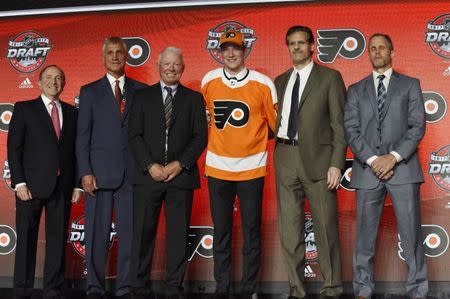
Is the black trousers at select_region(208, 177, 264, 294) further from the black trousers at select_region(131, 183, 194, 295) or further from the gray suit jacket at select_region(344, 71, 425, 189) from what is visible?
the gray suit jacket at select_region(344, 71, 425, 189)

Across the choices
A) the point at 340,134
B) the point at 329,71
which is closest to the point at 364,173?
the point at 340,134

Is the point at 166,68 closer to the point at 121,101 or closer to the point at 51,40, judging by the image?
the point at 121,101

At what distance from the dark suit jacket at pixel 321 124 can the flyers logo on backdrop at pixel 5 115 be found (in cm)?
272

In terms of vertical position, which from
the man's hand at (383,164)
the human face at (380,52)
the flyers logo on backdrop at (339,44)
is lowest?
the man's hand at (383,164)

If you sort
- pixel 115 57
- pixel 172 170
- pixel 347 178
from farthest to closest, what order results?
1. pixel 347 178
2. pixel 115 57
3. pixel 172 170

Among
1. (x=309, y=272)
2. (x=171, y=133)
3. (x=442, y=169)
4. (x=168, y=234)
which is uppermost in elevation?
(x=171, y=133)

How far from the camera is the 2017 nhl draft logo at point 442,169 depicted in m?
4.74

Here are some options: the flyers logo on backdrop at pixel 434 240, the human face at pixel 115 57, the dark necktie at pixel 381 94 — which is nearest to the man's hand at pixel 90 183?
A: the human face at pixel 115 57

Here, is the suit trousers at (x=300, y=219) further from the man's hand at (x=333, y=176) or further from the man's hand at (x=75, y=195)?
the man's hand at (x=75, y=195)

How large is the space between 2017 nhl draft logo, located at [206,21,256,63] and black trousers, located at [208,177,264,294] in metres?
1.40

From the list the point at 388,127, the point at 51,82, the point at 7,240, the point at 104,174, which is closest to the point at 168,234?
the point at 104,174

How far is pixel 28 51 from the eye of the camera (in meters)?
5.32

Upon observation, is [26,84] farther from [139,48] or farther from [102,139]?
Answer: [102,139]

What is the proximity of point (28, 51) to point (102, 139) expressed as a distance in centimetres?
160
